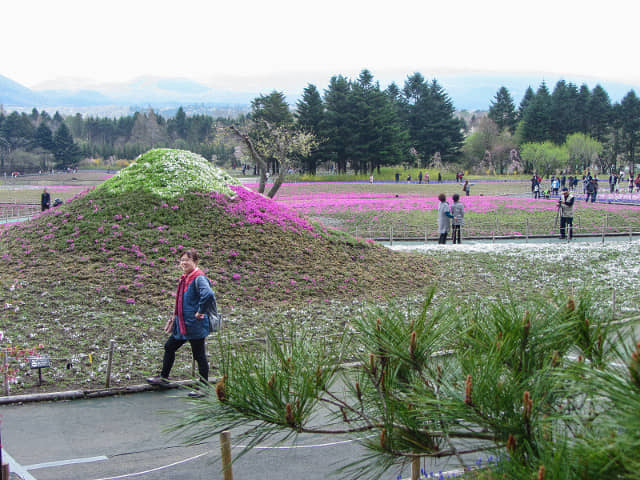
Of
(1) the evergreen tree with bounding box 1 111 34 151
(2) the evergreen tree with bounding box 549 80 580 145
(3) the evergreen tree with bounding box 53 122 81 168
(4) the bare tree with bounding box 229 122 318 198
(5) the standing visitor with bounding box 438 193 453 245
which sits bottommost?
(5) the standing visitor with bounding box 438 193 453 245

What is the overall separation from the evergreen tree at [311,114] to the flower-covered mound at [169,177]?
58598 mm

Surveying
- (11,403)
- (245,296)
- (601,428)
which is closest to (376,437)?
(601,428)

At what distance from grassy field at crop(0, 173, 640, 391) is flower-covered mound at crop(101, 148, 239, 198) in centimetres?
65

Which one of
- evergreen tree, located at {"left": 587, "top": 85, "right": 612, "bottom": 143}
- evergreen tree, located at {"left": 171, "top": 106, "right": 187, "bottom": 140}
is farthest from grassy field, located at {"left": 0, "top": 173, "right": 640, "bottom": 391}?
evergreen tree, located at {"left": 171, "top": 106, "right": 187, "bottom": 140}

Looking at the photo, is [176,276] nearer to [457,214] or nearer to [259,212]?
[259,212]

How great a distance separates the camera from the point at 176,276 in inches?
490

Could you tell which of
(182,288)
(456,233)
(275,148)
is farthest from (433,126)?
(182,288)

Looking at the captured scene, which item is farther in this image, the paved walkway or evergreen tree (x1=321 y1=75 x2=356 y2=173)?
evergreen tree (x1=321 y1=75 x2=356 y2=173)

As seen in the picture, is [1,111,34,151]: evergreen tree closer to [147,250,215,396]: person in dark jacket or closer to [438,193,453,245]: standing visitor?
[438,193,453,245]: standing visitor

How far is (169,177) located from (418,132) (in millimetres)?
77126

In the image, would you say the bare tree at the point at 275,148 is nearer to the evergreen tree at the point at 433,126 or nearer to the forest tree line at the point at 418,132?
the forest tree line at the point at 418,132

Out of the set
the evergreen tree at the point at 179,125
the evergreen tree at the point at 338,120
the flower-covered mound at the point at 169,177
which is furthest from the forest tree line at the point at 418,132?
the flower-covered mound at the point at 169,177

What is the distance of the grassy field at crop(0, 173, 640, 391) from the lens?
9602 millimetres

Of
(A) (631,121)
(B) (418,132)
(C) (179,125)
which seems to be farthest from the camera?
(C) (179,125)
